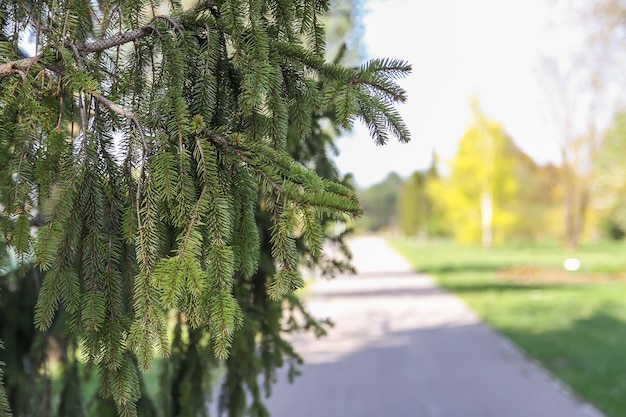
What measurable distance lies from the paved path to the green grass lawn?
36cm

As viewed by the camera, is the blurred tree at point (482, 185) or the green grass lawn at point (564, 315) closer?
the green grass lawn at point (564, 315)

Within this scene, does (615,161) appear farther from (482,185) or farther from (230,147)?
(482,185)

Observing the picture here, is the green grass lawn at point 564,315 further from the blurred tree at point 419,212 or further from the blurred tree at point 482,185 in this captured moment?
the blurred tree at point 419,212

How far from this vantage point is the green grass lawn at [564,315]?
7066mm

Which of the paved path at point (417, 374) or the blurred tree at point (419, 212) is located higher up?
the blurred tree at point (419, 212)

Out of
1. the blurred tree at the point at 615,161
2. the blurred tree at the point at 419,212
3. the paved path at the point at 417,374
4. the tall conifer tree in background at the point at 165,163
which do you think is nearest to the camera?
the tall conifer tree in background at the point at 165,163

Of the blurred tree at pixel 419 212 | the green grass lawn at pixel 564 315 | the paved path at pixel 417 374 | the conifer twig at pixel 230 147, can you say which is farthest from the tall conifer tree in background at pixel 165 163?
the blurred tree at pixel 419 212

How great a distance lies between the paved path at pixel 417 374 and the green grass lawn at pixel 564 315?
359 millimetres

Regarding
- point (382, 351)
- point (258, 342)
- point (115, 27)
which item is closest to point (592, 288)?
point (382, 351)

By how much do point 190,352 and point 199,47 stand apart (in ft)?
6.29

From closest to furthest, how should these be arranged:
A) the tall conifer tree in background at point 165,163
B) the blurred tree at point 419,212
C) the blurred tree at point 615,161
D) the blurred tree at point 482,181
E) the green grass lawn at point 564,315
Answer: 1. the tall conifer tree in background at point 165,163
2. the green grass lawn at point 564,315
3. the blurred tree at point 615,161
4. the blurred tree at point 482,181
5. the blurred tree at point 419,212

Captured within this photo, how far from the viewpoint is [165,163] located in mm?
1359

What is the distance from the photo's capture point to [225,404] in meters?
3.30

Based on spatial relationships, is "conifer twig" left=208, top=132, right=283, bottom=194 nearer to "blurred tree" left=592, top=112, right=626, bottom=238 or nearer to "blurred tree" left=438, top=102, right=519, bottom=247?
"blurred tree" left=592, top=112, right=626, bottom=238
